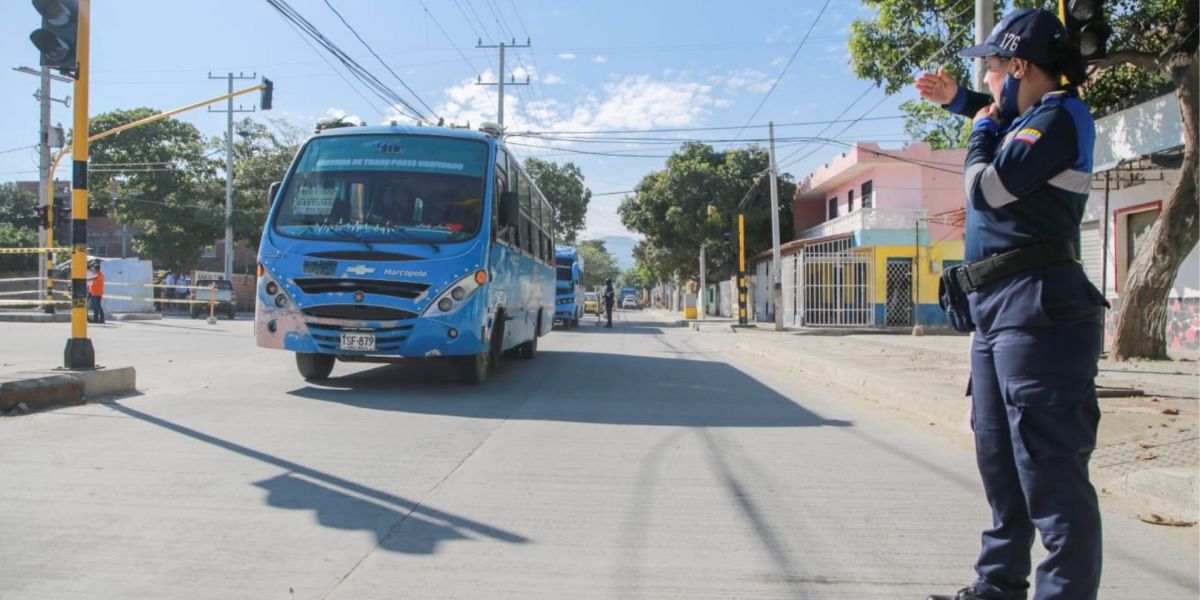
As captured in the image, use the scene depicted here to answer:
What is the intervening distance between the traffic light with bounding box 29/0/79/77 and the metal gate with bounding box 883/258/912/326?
2295 cm

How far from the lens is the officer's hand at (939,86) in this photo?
9.38 ft

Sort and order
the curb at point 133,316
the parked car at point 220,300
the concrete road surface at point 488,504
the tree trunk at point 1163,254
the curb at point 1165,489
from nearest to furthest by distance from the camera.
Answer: the concrete road surface at point 488,504 → the curb at point 1165,489 → the tree trunk at point 1163,254 → the curb at point 133,316 → the parked car at point 220,300

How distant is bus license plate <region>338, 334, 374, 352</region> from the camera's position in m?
7.72

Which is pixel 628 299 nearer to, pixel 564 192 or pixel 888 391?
pixel 564 192

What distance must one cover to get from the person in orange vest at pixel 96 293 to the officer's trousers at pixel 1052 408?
21034mm

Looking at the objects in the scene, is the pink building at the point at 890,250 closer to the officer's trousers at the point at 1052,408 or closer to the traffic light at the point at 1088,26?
the traffic light at the point at 1088,26

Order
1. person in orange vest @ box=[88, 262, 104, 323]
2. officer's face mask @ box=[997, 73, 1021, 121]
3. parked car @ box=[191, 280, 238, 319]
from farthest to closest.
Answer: parked car @ box=[191, 280, 238, 319] < person in orange vest @ box=[88, 262, 104, 323] < officer's face mask @ box=[997, 73, 1021, 121]

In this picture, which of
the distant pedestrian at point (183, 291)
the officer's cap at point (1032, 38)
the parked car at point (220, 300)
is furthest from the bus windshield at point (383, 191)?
the distant pedestrian at point (183, 291)

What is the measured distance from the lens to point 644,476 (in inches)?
194

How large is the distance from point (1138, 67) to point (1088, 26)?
407 inches

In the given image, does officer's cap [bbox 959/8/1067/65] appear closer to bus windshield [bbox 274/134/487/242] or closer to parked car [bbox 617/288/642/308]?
bus windshield [bbox 274/134/487/242]

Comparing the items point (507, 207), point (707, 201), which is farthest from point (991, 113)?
point (707, 201)

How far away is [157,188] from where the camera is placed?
118 ft

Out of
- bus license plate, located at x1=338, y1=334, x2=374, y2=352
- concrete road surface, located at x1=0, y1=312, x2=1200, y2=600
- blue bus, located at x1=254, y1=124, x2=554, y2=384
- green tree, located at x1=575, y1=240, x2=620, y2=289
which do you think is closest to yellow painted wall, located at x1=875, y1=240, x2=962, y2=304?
concrete road surface, located at x1=0, y1=312, x2=1200, y2=600
